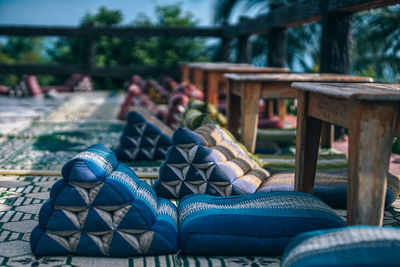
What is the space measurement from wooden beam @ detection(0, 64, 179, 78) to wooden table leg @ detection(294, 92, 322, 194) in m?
7.73

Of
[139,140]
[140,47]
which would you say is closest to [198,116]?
[139,140]

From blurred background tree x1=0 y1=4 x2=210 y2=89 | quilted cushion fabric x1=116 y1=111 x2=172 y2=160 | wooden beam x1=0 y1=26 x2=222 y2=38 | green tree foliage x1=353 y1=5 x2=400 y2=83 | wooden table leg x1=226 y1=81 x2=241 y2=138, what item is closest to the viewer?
quilted cushion fabric x1=116 y1=111 x2=172 y2=160

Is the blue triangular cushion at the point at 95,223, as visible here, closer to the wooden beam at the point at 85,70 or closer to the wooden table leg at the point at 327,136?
the wooden table leg at the point at 327,136

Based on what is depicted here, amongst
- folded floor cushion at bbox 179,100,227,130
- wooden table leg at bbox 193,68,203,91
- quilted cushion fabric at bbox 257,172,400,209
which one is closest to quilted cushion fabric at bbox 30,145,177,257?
quilted cushion fabric at bbox 257,172,400,209

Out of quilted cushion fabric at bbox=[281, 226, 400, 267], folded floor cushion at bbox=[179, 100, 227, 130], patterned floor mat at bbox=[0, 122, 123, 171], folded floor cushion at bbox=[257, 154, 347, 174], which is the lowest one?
patterned floor mat at bbox=[0, 122, 123, 171]

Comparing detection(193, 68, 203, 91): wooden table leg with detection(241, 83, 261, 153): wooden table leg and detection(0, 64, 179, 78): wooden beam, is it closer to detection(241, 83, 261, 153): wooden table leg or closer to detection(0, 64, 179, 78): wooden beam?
detection(0, 64, 179, 78): wooden beam

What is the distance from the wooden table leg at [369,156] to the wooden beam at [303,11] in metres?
1.94

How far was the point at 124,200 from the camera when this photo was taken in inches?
84.6

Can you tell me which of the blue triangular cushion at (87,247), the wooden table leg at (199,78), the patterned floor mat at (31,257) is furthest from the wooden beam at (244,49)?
the blue triangular cushion at (87,247)

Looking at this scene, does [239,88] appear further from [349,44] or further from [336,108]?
[336,108]

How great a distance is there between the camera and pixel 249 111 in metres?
3.74

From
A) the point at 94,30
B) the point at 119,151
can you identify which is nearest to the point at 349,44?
the point at 119,151

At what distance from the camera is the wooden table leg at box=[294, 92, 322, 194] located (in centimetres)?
257

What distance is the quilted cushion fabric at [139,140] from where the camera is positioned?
3938mm
